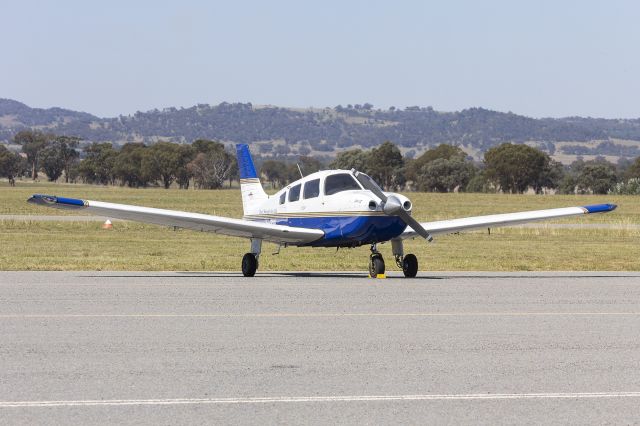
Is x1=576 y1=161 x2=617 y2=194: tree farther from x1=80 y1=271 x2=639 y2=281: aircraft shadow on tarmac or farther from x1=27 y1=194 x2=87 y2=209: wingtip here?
x1=27 y1=194 x2=87 y2=209: wingtip

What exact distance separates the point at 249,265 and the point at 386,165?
154m

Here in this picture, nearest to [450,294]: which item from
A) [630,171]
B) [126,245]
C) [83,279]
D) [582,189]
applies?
[83,279]

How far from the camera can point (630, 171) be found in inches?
7101

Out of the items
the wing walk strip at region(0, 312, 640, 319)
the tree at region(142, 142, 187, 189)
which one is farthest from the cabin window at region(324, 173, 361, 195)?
the tree at region(142, 142, 187, 189)

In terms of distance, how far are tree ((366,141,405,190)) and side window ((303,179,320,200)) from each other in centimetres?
15057

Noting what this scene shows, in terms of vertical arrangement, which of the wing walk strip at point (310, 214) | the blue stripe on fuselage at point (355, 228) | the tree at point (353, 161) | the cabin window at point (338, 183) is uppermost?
the tree at point (353, 161)

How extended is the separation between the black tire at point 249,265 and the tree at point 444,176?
14606 cm

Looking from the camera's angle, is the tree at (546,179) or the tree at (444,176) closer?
the tree at (546,179)

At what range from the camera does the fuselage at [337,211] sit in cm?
2250

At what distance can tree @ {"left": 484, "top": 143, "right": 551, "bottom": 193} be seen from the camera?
16275 cm

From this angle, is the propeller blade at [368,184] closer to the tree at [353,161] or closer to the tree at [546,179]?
the tree at [546,179]

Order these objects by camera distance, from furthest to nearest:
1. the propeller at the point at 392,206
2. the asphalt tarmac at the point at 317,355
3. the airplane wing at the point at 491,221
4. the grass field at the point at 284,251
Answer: the grass field at the point at 284,251 < the airplane wing at the point at 491,221 < the propeller at the point at 392,206 < the asphalt tarmac at the point at 317,355

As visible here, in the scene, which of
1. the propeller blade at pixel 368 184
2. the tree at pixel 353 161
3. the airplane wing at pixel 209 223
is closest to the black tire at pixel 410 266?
the propeller blade at pixel 368 184

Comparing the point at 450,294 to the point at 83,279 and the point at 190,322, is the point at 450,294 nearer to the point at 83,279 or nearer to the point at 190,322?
the point at 190,322
